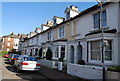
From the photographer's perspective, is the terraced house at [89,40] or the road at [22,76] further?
the terraced house at [89,40]

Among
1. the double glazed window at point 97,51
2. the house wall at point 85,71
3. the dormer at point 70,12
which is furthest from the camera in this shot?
the dormer at point 70,12

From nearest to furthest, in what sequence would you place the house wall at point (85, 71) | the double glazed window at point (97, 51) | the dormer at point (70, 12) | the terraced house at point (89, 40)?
the house wall at point (85, 71) < the terraced house at point (89, 40) < the double glazed window at point (97, 51) < the dormer at point (70, 12)

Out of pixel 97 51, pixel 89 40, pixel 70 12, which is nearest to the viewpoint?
pixel 97 51

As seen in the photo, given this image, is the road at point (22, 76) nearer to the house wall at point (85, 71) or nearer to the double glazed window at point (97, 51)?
the house wall at point (85, 71)

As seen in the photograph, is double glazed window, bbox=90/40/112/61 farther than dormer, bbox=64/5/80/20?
No

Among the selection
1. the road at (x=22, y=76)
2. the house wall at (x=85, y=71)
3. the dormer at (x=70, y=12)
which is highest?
the dormer at (x=70, y=12)

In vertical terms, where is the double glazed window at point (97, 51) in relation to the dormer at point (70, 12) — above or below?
below

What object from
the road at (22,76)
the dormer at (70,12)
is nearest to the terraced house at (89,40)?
the dormer at (70,12)

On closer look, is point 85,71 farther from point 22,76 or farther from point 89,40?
point 22,76

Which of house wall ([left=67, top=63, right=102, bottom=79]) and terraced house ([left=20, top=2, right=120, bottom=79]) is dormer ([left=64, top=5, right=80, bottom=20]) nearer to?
terraced house ([left=20, top=2, right=120, bottom=79])

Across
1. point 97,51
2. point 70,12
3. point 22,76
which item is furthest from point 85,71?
point 70,12

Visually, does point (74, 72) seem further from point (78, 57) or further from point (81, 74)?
point (78, 57)

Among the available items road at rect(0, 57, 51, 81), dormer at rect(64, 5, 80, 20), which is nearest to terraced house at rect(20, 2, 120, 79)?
dormer at rect(64, 5, 80, 20)

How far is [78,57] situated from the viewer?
12906 millimetres
